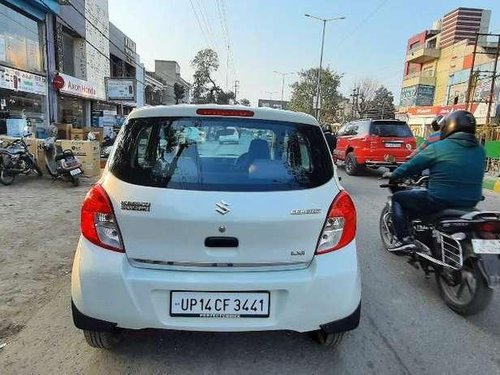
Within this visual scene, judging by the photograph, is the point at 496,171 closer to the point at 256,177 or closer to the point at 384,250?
the point at 384,250

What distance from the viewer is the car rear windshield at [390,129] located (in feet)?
39.7

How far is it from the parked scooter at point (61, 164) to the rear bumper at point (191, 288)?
7763 mm

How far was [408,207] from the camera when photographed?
4.34 m

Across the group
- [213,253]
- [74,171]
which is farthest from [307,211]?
[74,171]

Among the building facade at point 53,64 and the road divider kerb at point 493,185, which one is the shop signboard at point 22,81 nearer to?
the building facade at point 53,64

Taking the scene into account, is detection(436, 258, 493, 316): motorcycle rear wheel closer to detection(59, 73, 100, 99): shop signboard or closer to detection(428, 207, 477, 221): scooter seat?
detection(428, 207, 477, 221): scooter seat

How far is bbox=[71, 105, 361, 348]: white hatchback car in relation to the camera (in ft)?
7.64

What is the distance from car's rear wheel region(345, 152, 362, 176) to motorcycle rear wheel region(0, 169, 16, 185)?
9255mm

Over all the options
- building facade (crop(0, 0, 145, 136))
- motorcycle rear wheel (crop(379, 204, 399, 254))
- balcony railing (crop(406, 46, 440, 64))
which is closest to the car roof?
motorcycle rear wheel (crop(379, 204, 399, 254))

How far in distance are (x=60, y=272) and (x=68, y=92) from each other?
19.5 meters

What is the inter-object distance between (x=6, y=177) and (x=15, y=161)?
0.41 m

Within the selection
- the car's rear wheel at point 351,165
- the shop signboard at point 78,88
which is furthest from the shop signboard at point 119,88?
the car's rear wheel at point 351,165

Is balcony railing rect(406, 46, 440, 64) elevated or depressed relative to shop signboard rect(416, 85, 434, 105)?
elevated

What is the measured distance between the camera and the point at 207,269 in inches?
94.0
